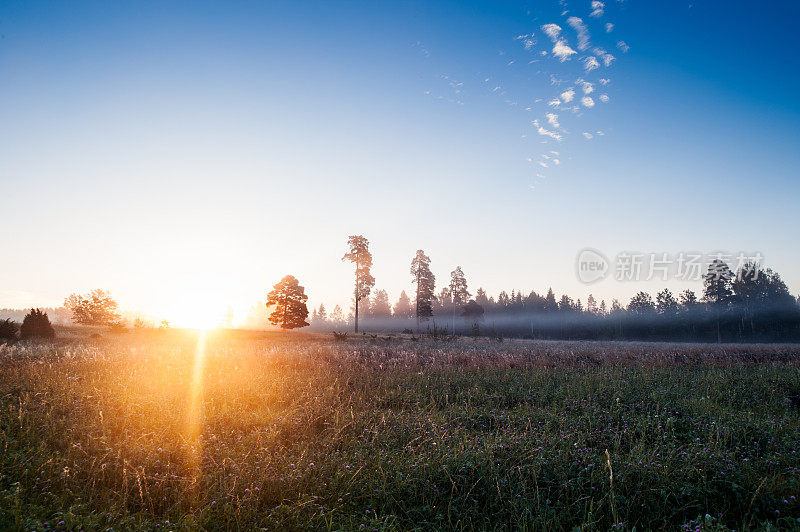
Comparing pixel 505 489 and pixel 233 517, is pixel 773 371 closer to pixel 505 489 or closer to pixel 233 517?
pixel 505 489

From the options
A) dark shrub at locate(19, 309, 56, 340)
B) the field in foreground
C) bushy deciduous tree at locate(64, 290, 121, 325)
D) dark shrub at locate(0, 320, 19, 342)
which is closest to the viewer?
the field in foreground

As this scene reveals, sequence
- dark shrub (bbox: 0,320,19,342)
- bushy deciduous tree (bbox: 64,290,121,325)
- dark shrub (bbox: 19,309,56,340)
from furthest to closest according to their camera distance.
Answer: bushy deciduous tree (bbox: 64,290,121,325) → dark shrub (bbox: 19,309,56,340) → dark shrub (bbox: 0,320,19,342)

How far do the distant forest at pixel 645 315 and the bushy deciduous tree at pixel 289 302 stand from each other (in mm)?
17414

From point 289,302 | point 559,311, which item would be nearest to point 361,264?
point 289,302

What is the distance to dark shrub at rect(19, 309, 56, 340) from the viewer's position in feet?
61.6

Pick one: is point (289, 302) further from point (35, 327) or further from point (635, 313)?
point (635, 313)

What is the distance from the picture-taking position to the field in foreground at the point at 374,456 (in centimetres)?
340

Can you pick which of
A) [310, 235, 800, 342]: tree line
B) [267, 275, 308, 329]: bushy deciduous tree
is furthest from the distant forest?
[267, 275, 308, 329]: bushy deciduous tree

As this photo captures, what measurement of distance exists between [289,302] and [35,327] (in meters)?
30.7

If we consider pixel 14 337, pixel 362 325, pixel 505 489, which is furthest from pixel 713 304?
pixel 14 337

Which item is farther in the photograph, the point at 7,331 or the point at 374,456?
the point at 7,331

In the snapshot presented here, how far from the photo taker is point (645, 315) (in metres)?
82.1

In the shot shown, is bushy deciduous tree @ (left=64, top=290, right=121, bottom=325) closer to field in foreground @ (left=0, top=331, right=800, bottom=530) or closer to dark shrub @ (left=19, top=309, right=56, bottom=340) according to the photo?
dark shrub @ (left=19, top=309, right=56, bottom=340)

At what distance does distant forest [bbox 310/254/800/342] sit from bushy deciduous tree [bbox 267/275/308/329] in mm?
17414
